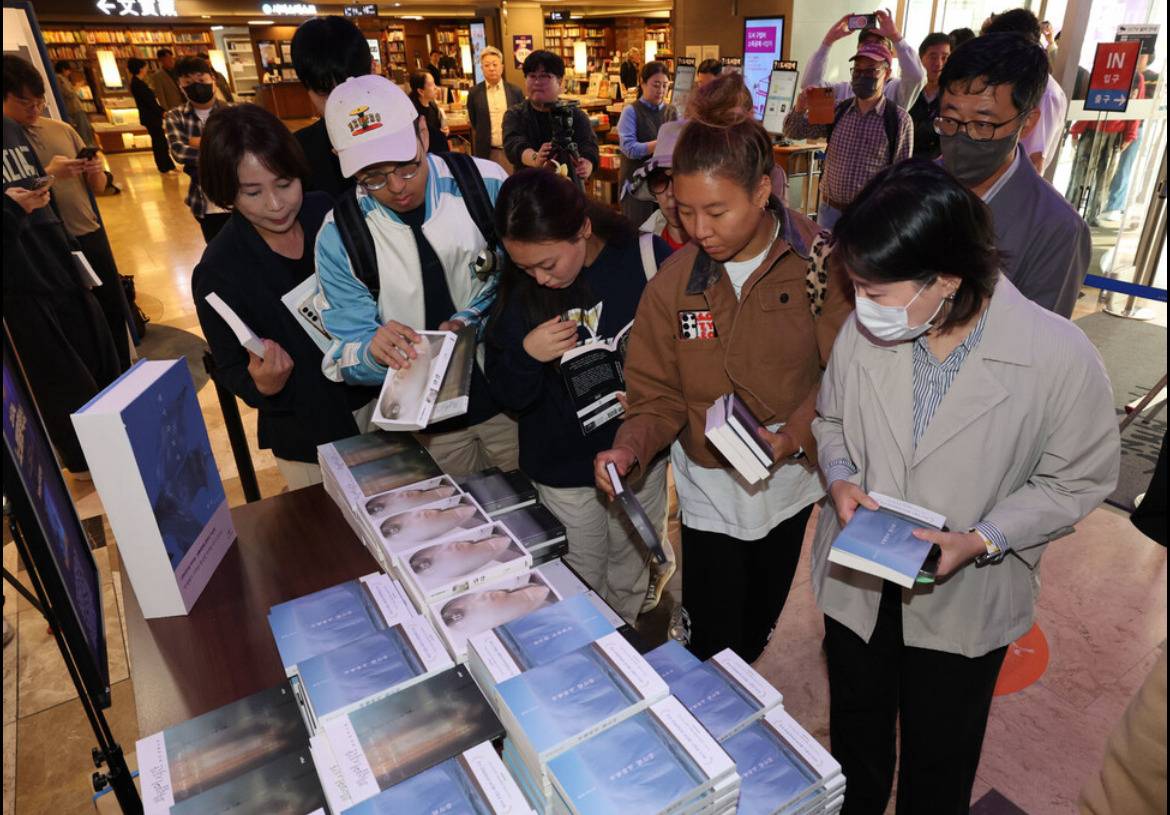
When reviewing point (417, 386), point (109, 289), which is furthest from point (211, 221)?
point (417, 386)

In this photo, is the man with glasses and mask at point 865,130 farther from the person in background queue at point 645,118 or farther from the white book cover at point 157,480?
the white book cover at point 157,480

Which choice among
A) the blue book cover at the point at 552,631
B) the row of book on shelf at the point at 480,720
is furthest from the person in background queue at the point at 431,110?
the blue book cover at the point at 552,631

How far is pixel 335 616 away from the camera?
1463 mm

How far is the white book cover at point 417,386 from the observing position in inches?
68.7

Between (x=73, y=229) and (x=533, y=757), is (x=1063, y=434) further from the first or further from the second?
(x=73, y=229)

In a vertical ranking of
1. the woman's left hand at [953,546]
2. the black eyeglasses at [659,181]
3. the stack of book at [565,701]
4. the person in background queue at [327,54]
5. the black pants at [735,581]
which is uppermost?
the person in background queue at [327,54]

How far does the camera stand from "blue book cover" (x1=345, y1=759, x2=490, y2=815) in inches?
41.3

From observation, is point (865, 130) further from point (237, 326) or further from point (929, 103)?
point (237, 326)

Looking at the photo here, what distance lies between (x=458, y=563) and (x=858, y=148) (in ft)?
13.3

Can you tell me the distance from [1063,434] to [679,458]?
96 cm

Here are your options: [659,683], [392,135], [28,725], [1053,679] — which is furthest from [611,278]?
[28,725]

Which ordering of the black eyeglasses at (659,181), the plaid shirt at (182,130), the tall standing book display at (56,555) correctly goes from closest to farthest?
the tall standing book display at (56,555) → the black eyeglasses at (659,181) → the plaid shirt at (182,130)

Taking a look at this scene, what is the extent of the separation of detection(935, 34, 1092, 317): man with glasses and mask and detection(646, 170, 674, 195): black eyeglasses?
839mm

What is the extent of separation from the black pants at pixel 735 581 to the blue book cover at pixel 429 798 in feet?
3.72
